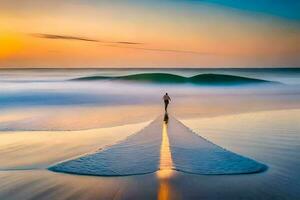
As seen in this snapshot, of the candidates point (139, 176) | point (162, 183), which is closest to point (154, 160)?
point (139, 176)

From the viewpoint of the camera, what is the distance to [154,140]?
1115cm

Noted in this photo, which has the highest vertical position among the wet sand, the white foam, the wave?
the wave

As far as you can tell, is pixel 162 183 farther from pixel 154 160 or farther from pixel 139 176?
pixel 154 160

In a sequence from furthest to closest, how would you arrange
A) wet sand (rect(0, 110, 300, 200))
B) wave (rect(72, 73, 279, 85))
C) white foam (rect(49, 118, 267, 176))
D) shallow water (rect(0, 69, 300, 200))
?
wave (rect(72, 73, 279, 85))
white foam (rect(49, 118, 267, 176))
shallow water (rect(0, 69, 300, 200))
wet sand (rect(0, 110, 300, 200))

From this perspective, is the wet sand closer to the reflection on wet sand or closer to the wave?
the reflection on wet sand

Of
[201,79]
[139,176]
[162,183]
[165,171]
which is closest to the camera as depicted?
[162,183]

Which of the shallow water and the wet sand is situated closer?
the wet sand

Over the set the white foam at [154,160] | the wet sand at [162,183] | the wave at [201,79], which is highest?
the wave at [201,79]

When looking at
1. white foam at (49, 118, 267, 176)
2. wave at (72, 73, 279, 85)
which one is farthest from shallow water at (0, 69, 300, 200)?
wave at (72, 73, 279, 85)

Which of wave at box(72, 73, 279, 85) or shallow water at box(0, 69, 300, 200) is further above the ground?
wave at box(72, 73, 279, 85)

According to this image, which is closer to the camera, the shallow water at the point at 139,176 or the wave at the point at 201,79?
the shallow water at the point at 139,176

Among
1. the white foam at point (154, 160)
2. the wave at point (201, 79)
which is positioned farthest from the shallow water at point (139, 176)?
the wave at point (201, 79)

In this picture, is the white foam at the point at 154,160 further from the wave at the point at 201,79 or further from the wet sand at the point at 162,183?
the wave at the point at 201,79

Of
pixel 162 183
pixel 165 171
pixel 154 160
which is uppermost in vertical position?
pixel 154 160
